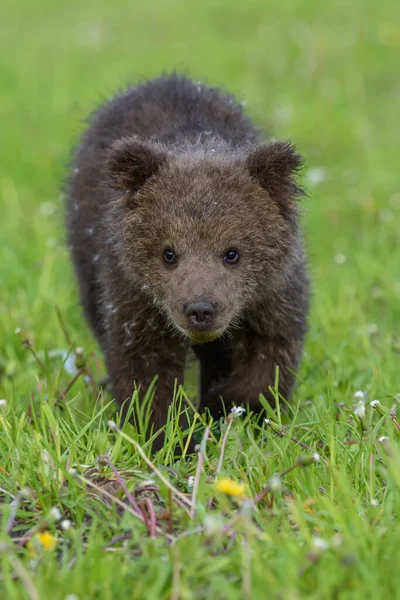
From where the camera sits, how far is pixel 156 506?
11.3 feet

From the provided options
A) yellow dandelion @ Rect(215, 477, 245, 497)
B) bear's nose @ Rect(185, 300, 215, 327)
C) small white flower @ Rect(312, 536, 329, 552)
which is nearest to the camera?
small white flower @ Rect(312, 536, 329, 552)

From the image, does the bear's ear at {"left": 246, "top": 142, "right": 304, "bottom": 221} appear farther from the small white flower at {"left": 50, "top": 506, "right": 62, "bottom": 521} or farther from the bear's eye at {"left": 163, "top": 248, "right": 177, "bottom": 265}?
the small white flower at {"left": 50, "top": 506, "right": 62, "bottom": 521}

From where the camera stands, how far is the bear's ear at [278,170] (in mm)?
4438

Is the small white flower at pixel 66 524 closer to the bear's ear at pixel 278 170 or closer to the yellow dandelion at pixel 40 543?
the yellow dandelion at pixel 40 543

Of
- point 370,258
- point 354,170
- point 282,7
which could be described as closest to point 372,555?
point 370,258

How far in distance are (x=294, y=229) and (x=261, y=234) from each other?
263mm

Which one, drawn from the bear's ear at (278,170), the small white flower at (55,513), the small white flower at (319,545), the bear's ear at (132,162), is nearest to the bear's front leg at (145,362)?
the bear's ear at (132,162)

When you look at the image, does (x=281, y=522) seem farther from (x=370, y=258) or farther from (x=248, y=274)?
(x=370, y=258)

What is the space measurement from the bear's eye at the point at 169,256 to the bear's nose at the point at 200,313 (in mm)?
343

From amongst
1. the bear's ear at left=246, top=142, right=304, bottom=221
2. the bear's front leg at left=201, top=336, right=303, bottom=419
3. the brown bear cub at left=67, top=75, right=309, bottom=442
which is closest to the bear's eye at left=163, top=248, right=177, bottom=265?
the brown bear cub at left=67, top=75, right=309, bottom=442

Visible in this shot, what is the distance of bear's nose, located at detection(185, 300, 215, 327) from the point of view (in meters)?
4.04

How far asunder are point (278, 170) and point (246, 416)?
1.18m

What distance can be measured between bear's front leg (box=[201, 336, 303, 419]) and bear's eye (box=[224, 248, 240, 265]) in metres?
0.62

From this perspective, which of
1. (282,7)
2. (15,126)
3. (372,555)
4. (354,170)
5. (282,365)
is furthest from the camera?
(282,7)
